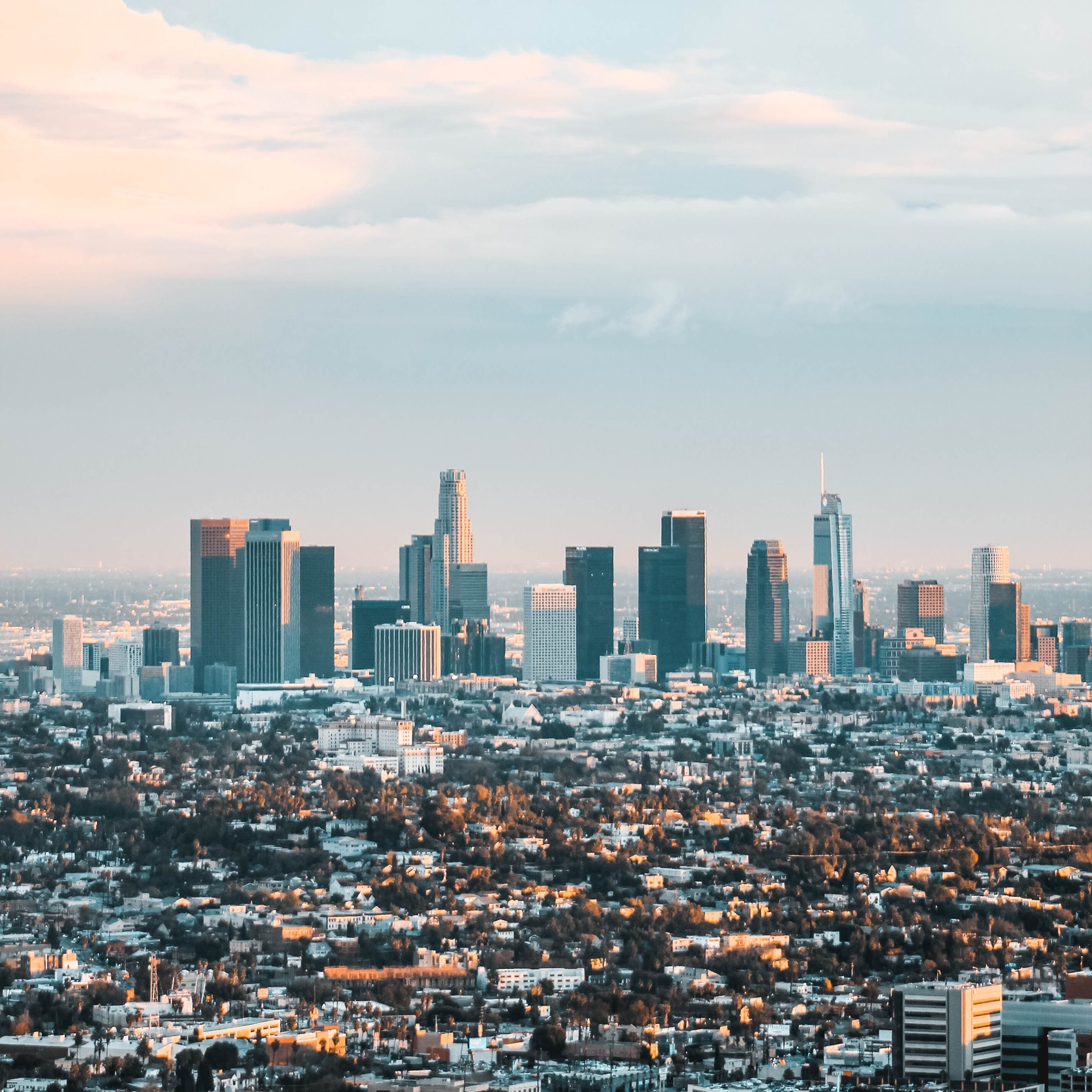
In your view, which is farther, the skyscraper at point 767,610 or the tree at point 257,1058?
the skyscraper at point 767,610

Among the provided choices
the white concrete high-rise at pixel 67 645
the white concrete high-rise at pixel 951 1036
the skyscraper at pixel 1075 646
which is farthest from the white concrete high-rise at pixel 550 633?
the white concrete high-rise at pixel 951 1036

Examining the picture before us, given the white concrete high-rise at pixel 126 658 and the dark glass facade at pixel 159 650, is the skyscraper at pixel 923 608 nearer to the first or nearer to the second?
the dark glass facade at pixel 159 650

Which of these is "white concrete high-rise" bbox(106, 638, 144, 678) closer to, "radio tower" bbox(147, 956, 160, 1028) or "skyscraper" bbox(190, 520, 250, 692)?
"skyscraper" bbox(190, 520, 250, 692)

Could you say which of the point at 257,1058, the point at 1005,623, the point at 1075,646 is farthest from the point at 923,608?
the point at 257,1058

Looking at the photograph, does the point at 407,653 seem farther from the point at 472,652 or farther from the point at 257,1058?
the point at 257,1058

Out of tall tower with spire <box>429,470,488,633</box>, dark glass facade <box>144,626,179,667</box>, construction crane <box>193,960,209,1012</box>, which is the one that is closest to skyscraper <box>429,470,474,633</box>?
tall tower with spire <box>429,470,488,633</box>
